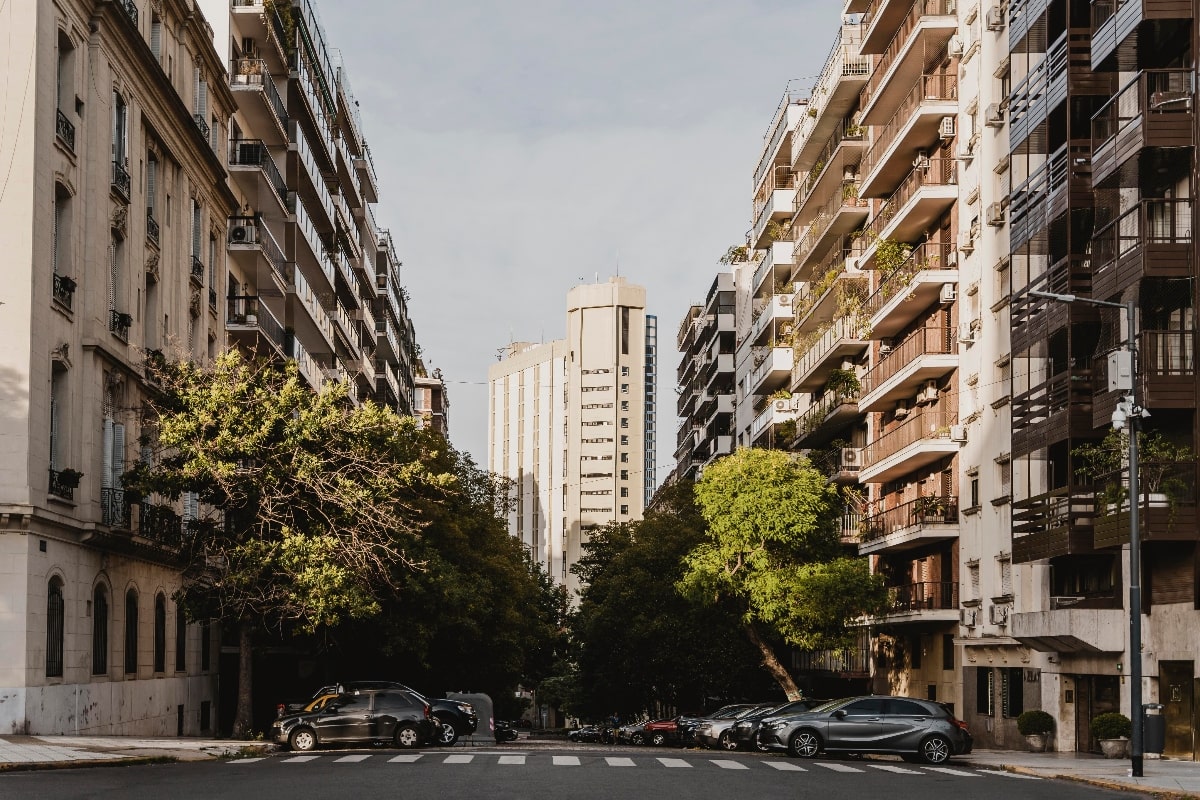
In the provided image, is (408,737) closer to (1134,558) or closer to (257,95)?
(1134,558)

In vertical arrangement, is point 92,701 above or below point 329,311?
below

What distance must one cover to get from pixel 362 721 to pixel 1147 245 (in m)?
21.0

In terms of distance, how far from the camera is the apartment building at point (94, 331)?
108 ft

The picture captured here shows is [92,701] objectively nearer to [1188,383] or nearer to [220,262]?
[220,262]

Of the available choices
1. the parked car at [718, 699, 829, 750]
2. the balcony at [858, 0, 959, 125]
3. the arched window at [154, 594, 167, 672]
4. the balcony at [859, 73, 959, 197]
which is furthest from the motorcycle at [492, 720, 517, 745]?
the balcony at [858, 0, 959, 125]

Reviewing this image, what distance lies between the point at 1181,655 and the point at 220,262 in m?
32.6

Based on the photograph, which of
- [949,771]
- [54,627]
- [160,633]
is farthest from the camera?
[160,633]

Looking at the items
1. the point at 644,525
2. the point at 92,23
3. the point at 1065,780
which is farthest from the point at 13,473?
the point at 644,525

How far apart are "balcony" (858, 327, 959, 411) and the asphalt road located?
2410 centimetres

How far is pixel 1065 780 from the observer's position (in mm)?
29281

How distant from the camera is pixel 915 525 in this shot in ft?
180

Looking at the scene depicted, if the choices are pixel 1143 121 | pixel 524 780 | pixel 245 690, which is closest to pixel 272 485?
pixel 245 690

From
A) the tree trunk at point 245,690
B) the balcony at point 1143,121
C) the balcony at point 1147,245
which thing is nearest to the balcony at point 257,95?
the tree trunk at point 245,690

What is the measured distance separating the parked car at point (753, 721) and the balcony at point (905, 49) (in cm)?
2417
